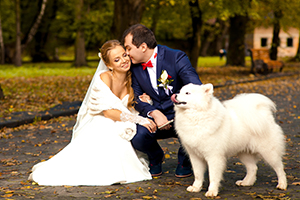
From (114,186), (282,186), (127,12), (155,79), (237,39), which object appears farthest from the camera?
(237,39)

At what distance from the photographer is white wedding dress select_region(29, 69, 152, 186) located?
4.97 meters

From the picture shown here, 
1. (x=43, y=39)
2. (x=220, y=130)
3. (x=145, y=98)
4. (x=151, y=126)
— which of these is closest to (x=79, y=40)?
(x=43, y=39)

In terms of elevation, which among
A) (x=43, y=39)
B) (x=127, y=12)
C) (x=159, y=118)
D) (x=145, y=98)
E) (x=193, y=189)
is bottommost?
(x=193, y=189)

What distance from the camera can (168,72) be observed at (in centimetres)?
522

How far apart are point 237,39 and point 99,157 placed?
88.4 ft

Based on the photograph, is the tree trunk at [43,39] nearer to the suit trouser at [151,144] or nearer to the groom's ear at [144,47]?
the groom's ear at [144,47]

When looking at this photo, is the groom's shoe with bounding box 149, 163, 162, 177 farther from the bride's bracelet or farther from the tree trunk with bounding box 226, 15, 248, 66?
the tree trunk with bounding box 226, 15, 248, 66

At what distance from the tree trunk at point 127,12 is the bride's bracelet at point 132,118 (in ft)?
37.4

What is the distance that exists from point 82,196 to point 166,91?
1.78 m

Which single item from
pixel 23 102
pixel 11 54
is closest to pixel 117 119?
pixel 23 102

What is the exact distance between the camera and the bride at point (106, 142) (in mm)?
4988

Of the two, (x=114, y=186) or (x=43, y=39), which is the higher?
(x=43, y=39)

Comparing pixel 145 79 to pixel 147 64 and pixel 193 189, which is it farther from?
pixel 193 189

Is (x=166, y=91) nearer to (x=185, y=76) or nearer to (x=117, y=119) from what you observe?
(x=185, y=76)
